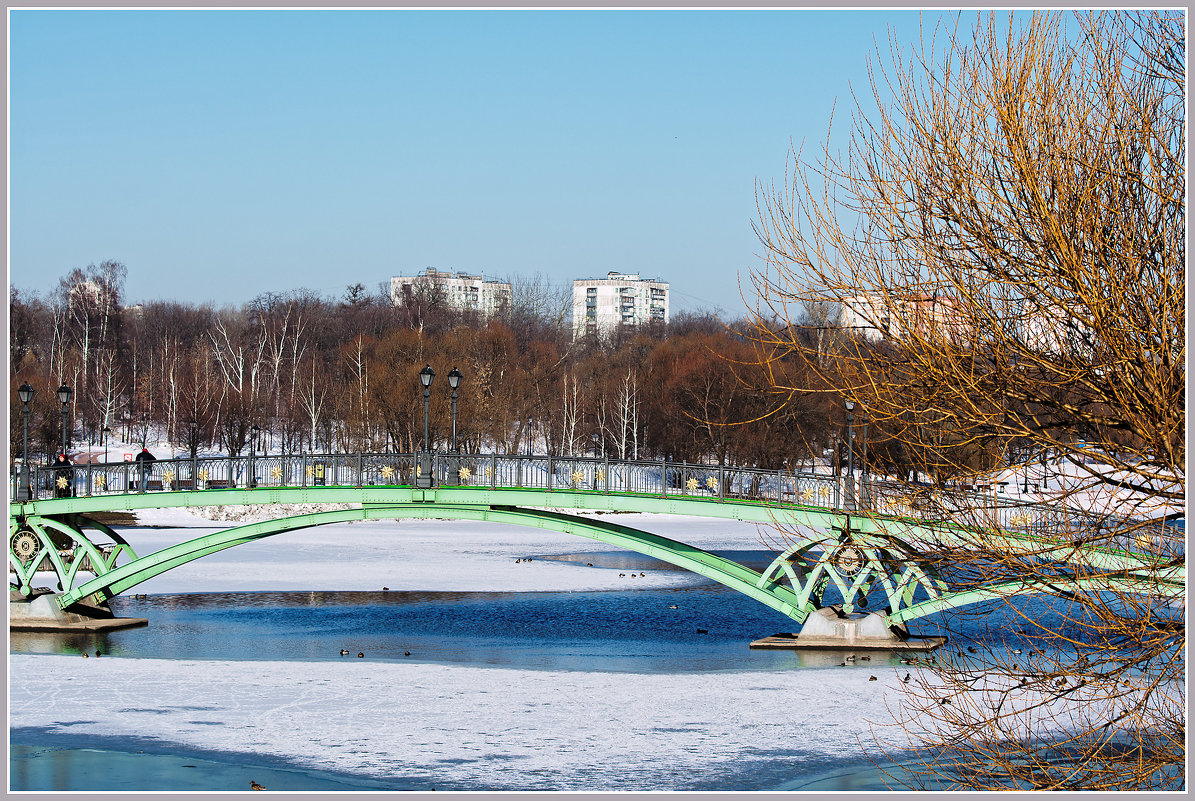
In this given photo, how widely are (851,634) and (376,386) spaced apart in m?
34.3

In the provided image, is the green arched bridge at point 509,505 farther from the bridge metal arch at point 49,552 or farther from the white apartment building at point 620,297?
the white apartment building at point 620,297

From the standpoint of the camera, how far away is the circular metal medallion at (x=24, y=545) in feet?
85.9

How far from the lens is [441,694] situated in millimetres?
18828

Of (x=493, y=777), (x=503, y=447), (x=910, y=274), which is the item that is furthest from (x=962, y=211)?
(x=503, y=447)

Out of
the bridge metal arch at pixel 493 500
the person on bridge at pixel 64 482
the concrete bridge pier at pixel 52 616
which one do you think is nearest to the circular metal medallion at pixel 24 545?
the bridge metal arch at pixel 493 500

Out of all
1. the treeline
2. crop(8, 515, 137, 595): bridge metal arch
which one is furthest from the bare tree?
the treeline

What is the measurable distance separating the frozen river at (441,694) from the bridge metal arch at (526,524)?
3.83 ft

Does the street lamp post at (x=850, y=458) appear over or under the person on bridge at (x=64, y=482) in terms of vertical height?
over

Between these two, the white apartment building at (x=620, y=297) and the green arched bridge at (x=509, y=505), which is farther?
the white apartment building at (x=620, y=297)

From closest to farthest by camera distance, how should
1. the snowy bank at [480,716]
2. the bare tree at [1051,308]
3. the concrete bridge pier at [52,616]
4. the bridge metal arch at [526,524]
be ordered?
the bare tree at [1051,308] → the snowy bank at [480,716] → the bridge metal arch at [526,524] → the concrete bridge pier at [52,616]

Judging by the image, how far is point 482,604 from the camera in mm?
29875

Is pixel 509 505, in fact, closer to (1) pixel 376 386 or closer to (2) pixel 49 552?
(2) pixel 49 552

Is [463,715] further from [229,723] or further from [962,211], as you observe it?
[962,211]

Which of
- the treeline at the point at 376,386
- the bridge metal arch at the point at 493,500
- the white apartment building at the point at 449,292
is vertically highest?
the white apartment building at the point at 449,292
